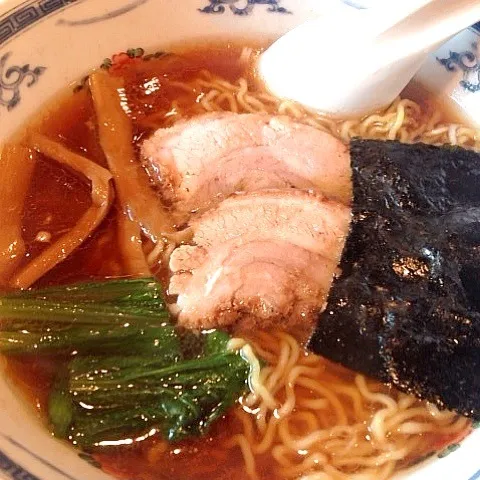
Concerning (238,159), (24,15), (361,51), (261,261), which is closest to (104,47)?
(24,15)

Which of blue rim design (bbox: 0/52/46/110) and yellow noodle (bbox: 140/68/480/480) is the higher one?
blue rim design (bbox: 0/52/46/110)

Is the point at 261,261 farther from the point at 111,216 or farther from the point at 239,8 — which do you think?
the point at 239,8

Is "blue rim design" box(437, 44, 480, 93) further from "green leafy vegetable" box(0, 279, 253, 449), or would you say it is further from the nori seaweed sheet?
"green leafy vegetable" box(0, 279, 253, 449)

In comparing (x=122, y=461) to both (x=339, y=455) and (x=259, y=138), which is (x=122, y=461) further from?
(x=259, y=138)

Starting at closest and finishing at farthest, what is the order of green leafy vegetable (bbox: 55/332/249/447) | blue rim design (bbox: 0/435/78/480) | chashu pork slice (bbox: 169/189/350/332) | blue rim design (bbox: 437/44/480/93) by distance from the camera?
blue rim design (bbox: 0/435/78/480) → green leafy vegetable (bbox: 55/332/249/447) → chashu pork slice (bbox: 169/189/350/332) → blue rim design (bbox: 437/44/480/93)

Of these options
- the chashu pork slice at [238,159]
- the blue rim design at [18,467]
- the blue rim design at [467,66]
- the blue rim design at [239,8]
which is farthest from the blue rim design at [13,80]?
the blue rim design at [467,66]

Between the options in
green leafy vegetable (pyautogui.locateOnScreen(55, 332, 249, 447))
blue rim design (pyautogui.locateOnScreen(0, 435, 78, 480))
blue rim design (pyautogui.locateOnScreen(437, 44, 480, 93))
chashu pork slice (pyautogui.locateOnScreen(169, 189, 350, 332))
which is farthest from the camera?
blue rim design (pyautogui.locateOnScreen(437, 44, 480, 93))

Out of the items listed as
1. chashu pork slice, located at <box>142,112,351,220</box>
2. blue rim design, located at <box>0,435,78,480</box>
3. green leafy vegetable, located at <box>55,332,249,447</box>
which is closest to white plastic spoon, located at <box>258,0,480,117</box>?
chashu pork slice, located at <box>142,112,351,220</box>
